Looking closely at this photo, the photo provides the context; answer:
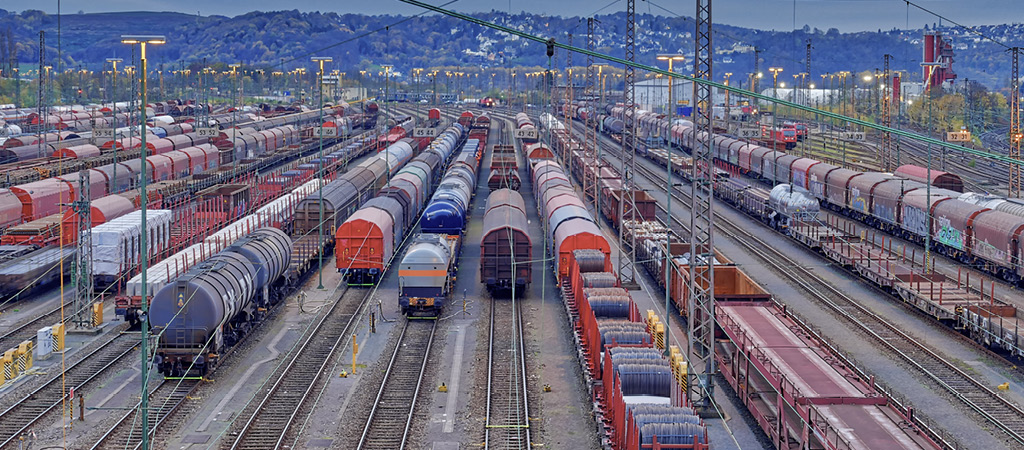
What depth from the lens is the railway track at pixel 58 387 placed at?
2818 cm

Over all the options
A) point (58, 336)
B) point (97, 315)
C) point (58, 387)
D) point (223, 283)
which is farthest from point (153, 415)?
point (97, 315)

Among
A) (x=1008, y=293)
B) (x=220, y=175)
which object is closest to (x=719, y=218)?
(x=1008, y=293)

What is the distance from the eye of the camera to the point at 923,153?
112 m

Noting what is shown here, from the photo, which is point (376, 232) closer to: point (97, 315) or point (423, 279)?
point (423, 279)

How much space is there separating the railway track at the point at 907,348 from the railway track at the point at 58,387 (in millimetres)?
25709

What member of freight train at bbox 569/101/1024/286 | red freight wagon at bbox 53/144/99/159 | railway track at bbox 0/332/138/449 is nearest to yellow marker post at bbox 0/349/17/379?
railway track at bbox 0/332/138/449

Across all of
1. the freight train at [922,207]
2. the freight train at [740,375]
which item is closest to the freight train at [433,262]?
the freight train at [740,375]

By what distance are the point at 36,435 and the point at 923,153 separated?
4057 inches

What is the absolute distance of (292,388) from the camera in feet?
105

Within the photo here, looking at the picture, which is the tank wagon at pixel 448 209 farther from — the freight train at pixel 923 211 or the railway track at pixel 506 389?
the freight train at pixel 923 211

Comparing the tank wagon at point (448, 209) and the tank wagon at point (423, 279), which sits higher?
the tank wagon at point (448, 209)

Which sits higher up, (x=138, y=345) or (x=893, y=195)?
(x=893, y=195)

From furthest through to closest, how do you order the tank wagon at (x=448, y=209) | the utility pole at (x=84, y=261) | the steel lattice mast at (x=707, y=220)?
the tank wagon at (x=448, y=209)
the utility pole at (x=84, y=261)
the steel lattice mast at (x=707, y=220)

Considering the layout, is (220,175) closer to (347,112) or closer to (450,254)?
(450,254)
